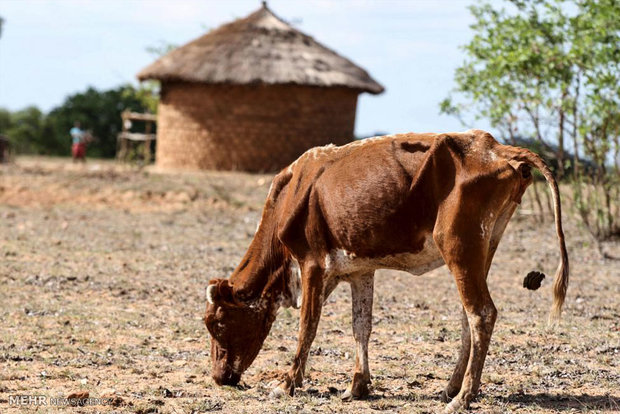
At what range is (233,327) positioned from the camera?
19.9 feet

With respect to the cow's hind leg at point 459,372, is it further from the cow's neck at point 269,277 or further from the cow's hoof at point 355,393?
the cow's neck at point 269,277

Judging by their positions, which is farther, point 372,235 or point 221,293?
point 221,293

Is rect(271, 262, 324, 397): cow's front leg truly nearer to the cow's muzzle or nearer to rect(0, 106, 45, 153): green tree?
the cow's muzzle

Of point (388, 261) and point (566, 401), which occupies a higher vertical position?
point (388, 261)

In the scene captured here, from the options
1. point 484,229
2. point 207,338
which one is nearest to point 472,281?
point 484,229

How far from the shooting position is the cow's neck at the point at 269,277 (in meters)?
6.10

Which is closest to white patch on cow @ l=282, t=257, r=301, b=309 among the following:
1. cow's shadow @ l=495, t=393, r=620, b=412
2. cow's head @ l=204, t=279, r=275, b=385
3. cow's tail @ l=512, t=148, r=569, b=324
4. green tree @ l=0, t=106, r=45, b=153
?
cow's head @ l=204, t=279, r=275, b=385

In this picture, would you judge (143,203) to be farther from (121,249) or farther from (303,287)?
(303,287)

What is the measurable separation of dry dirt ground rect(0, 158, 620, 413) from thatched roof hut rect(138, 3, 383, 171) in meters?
8.70

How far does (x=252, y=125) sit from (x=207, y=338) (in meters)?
16.2

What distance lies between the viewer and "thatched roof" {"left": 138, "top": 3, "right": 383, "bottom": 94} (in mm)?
23750

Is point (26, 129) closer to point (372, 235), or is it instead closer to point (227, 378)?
point (227, 378)

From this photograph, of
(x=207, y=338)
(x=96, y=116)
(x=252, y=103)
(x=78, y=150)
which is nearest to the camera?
(x=207, y=338)

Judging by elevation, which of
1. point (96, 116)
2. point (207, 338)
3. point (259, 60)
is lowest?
point (207, 338)
